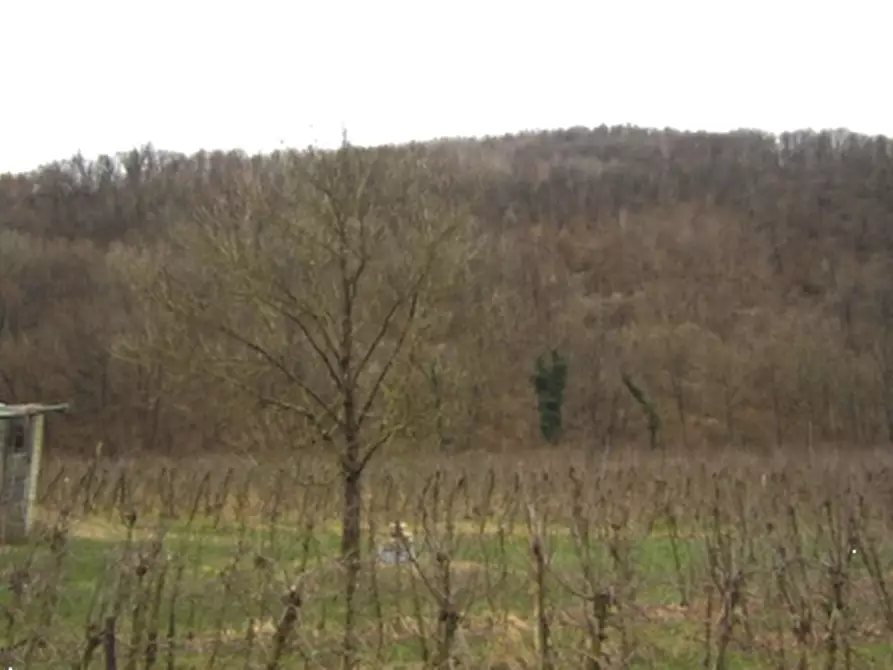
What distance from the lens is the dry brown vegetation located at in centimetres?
636

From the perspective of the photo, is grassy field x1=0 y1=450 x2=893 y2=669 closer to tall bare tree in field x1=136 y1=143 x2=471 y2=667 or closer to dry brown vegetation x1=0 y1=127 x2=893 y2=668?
dry brown vegetation x1=0 y1=127 x2=893 y2=668

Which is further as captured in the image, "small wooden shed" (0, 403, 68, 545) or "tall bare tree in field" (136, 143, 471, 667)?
"small wooden shed" (0, 403, 68, 545)

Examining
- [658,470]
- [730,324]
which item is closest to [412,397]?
[658,470]

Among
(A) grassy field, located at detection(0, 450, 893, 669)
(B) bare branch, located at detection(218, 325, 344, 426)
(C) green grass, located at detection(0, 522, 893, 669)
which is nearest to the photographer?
(A) grassy field, located at detection(0, 450, 893, 669)

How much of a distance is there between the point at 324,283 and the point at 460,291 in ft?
5.23

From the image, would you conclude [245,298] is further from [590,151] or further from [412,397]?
[590,151]

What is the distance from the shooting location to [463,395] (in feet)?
42.9

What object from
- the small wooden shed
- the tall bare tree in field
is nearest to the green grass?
the tall bare tree in field

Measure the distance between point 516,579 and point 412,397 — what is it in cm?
312

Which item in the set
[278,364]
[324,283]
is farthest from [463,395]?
[278,364]

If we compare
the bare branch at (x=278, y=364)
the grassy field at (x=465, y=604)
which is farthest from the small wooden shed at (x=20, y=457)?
the bare branch at (x=278, y=364)

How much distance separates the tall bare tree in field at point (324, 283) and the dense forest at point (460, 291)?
3cm

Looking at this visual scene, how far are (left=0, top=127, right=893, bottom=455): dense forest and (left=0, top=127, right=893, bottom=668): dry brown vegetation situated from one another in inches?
3.1

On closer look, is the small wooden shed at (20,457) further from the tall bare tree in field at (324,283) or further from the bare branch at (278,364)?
the bare branch at (278,364)
